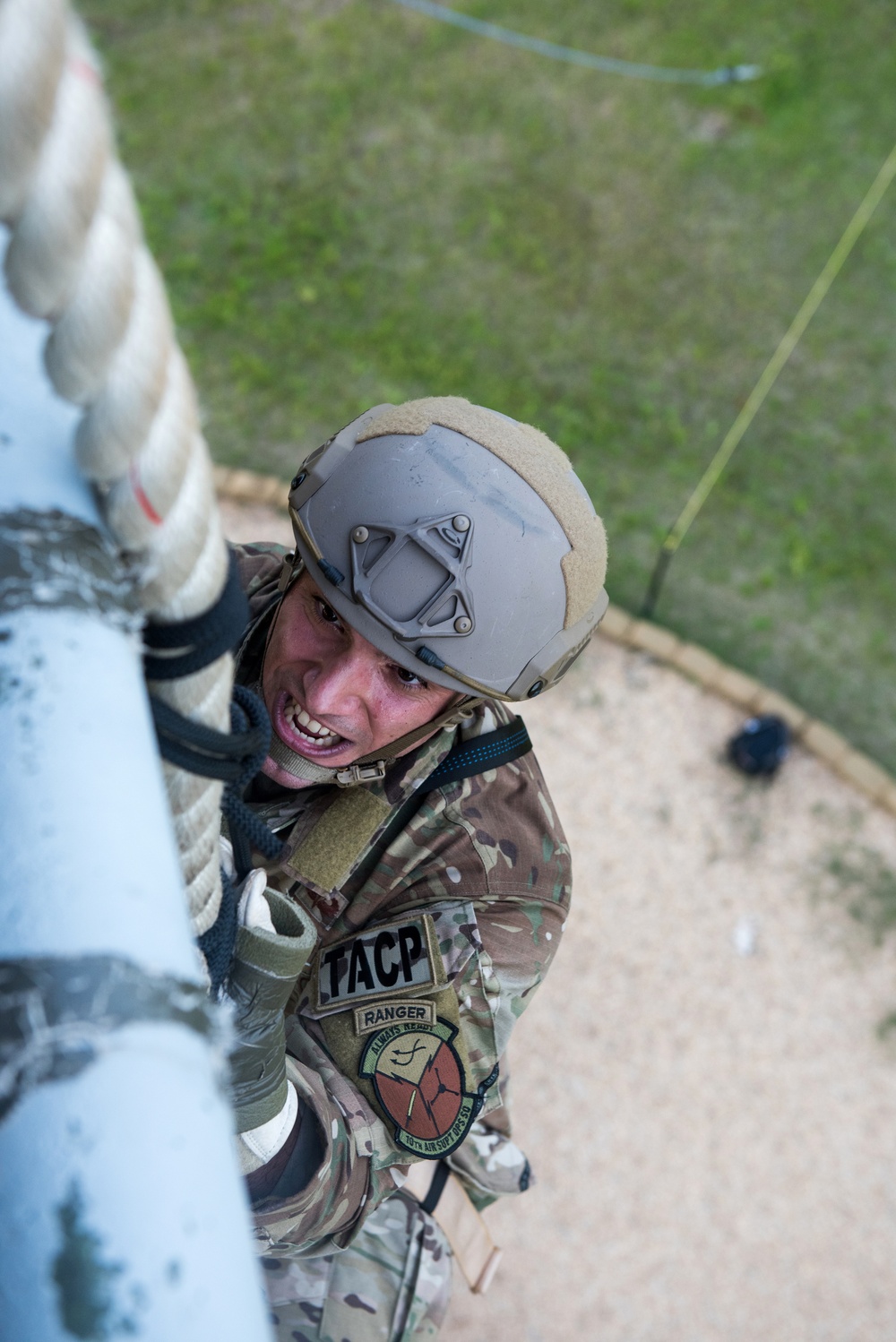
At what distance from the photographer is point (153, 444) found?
727 millimetres

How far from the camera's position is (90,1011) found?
61 cm

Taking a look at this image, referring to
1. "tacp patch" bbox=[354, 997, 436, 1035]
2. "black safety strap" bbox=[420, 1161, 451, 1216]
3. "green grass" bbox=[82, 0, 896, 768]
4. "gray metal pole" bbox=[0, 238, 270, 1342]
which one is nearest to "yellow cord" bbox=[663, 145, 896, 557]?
"green grass" bbox=[82, 0, 896, 768]

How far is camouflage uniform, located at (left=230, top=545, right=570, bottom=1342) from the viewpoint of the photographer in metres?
2.40

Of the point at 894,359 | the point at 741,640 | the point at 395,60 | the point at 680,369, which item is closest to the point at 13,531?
the point at 741,640

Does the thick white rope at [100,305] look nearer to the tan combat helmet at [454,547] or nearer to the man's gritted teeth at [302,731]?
the tan combat helmet at [454,547]

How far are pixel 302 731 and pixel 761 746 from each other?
10.4ft

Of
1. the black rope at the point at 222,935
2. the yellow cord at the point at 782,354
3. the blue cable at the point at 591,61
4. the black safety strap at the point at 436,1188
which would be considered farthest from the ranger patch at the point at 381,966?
the blue cable at the point at 591,61

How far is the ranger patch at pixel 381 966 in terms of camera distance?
2.42 metres

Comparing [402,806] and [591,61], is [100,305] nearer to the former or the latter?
[402,806]

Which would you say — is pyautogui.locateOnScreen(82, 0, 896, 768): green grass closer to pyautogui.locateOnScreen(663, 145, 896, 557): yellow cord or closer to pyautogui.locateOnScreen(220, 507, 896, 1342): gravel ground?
pyautogui.locateOnScreen(663, 145, 896, 557): yellow cord

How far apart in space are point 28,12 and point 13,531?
0.97 feet

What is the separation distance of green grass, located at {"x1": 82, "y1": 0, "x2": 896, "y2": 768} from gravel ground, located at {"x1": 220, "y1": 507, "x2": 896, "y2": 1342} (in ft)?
2.22

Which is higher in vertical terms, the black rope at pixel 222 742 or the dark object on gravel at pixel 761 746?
the black rope at pixel 222 742

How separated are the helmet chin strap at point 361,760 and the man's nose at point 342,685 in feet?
0.47
